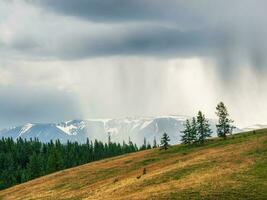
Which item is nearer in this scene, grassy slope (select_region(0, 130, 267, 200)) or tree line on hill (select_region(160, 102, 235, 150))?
grassy slope (select_region(0, 130, 267, 200))

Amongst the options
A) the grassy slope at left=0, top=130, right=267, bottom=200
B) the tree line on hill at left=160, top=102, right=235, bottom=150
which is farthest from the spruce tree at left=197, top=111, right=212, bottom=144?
the grassy slope at left=0, top=130, right=267, bottom=200

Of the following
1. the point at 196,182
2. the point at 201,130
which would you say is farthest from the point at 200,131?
the point at 196,182

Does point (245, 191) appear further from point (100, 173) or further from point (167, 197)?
point (100, 173)

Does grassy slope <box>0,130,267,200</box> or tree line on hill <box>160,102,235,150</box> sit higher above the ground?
tree line on hill <box>160,102,235,150</box>

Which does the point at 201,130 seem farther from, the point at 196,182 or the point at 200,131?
the point at 196,182

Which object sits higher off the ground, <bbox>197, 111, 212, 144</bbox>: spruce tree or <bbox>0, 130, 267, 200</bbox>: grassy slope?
<bbox>197, 111, 212, 144</bbox>: spruce tree

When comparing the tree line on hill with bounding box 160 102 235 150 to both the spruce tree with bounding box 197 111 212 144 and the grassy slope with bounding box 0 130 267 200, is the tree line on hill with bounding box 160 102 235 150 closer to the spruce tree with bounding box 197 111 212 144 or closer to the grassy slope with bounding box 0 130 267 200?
the spruce tree with bounding box 197 111 212 144

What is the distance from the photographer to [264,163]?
226 feet

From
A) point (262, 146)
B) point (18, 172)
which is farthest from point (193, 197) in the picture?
point (18, 172)

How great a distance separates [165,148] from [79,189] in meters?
44.9

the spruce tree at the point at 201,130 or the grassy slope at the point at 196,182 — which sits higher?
the spruce tree at the point at 201,130

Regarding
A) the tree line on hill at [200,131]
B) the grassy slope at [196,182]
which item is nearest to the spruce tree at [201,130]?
the tree line on hill at [200,131]

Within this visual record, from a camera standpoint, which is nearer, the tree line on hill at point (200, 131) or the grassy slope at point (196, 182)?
the grassy slope at point (196, 182)

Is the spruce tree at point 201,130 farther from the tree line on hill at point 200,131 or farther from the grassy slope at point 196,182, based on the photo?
the grassy slope at point 196,182
